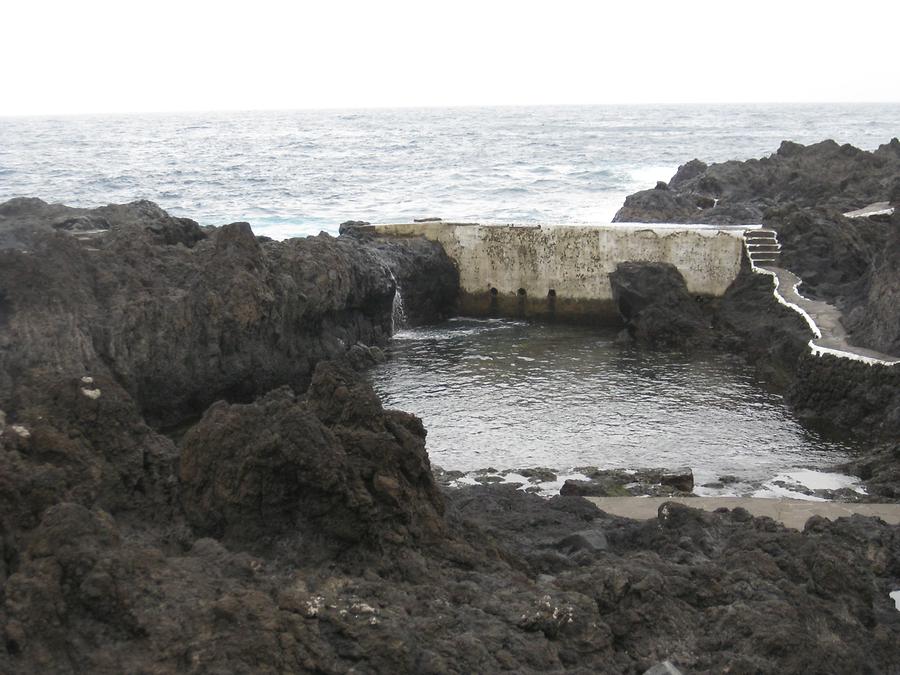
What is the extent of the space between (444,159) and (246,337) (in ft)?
170

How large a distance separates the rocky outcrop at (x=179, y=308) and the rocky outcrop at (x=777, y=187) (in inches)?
485

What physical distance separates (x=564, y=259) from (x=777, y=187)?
15146mm

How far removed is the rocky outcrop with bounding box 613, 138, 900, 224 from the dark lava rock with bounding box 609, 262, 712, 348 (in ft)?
22.1

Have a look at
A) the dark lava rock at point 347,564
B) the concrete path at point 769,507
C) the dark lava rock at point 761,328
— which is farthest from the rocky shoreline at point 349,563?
the dark lava rock at point 761,328

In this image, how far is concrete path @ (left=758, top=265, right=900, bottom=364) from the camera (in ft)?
48.6

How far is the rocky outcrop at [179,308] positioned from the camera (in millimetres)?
14117

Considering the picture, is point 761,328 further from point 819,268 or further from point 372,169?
point 372,169

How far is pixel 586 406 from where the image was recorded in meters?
15.3

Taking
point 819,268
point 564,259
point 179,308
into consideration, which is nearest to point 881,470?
point 819,268

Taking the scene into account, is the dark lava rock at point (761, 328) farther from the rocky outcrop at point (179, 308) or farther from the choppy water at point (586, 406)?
the rocky outcrop at point (179, 308)

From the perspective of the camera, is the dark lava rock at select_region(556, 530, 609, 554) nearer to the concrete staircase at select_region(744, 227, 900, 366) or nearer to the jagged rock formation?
the jagged rock formation

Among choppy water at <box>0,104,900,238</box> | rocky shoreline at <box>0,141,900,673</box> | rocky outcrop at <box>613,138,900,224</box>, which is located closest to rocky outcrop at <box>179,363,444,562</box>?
rocky shoreline at <box>0,141,900,673</box>

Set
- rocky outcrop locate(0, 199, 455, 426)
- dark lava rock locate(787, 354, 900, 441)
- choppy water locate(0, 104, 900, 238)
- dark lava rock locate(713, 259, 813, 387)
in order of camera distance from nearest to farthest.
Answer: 1. dark lava rock locate(787, 354, 900, 441)
2. rocky outcrop locate(0, 199, 455, 426)
3. dark lava rock locate(713, 259, 813, 387)
4. choppy water locate(0, 104, 900, 238)

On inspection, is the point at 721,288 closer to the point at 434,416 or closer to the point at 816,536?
the point at 434,416
